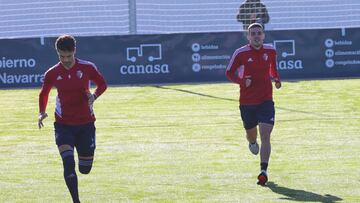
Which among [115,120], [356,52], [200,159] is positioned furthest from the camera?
[356,52]

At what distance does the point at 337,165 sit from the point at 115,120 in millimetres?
7132

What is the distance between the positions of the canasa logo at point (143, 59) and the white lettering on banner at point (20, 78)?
6.40 ft

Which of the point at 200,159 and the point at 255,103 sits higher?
the point at 255,103

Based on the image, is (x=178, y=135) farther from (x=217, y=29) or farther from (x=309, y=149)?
(x=217, y=29)

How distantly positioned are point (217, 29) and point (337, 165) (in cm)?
1541

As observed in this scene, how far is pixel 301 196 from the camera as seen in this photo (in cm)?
1152

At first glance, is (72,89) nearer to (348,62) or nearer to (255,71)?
(255,71)

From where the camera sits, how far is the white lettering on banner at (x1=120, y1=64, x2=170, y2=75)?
82.8ft

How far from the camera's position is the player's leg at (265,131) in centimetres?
1252

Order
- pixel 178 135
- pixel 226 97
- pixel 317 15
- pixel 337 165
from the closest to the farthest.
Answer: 1. pixel 337 165
2. pixel 178 135
3. pixel 226 97
4. pixel 317 15

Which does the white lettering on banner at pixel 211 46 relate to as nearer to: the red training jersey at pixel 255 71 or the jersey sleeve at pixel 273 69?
the jersey sleeve at pixel 273 69

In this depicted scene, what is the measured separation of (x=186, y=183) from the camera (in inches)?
497

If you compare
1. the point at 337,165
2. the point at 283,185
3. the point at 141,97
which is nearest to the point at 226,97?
the point at 141,97

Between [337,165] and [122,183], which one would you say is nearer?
[122,183]
